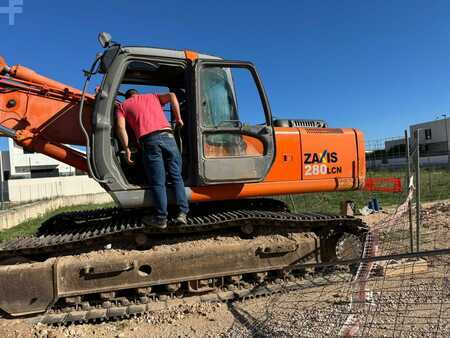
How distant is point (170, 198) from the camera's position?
4.91 metres

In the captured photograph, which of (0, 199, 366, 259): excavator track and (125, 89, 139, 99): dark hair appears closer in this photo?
(0, 199, 366, 259): excavator track

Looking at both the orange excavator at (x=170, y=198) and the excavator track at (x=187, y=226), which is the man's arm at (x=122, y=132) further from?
the excavator track at (x=187, y=226)

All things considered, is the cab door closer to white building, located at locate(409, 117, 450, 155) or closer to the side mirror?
the side mirror

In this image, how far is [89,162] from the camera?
4762 mm

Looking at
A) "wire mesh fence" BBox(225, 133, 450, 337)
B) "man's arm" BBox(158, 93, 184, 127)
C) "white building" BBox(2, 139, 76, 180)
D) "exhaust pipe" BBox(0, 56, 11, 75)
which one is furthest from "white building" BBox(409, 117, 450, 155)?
"exhaust pipe" BBox(0, 56, 11, 75)

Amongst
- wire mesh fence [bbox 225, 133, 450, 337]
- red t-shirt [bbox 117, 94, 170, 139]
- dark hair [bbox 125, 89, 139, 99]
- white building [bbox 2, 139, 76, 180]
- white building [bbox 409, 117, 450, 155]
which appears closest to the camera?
wire mesh fence [bbox 225, 133, 450, 337]

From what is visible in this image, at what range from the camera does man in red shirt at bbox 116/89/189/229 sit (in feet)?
15.5

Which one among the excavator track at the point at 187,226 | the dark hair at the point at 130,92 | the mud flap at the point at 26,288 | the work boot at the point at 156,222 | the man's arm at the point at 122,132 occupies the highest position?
the dark hair at the point at 130,92

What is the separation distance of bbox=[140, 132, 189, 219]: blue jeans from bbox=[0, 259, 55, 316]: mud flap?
1499mm

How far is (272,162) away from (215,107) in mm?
1077

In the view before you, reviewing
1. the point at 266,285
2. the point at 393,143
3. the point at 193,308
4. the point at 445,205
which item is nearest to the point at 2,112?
the point at 193,308

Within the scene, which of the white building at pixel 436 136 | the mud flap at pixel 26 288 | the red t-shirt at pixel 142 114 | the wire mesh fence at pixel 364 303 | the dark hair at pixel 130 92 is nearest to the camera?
the wire mesh fence at pixel 364 303

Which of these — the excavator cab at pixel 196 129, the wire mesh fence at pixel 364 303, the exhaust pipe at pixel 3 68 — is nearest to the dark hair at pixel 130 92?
the excavator cab at pixel 196 129

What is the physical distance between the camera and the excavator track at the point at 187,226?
4680mm
